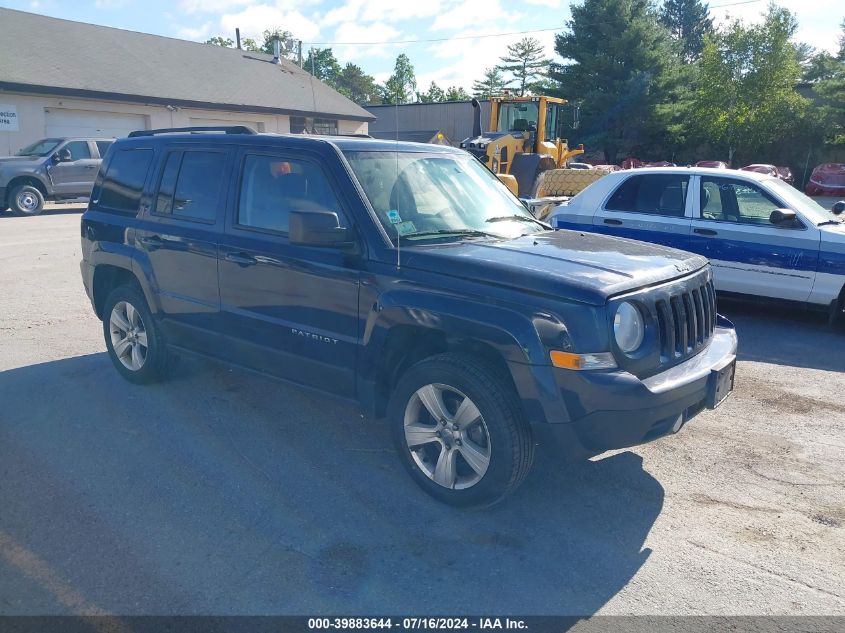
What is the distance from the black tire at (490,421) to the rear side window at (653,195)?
5.46 m

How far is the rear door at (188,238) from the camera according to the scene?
5043mm

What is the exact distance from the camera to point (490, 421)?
3721 mm

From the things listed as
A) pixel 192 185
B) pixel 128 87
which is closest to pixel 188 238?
pixel 192 185

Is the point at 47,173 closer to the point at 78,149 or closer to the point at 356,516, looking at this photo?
the point at 78,149

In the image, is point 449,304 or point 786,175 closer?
point 449,304

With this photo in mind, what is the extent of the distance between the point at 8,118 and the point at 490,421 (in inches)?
991

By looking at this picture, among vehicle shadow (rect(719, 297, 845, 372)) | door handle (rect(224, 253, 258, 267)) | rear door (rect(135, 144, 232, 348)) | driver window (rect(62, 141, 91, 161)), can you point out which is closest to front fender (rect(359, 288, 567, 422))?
door handle (rect(224, 253, 258, 267))

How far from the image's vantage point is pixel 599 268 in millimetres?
3922

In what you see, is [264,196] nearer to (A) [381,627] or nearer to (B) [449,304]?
(B) [449,304]

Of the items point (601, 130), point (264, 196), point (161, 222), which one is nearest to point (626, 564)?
point (264, 196)

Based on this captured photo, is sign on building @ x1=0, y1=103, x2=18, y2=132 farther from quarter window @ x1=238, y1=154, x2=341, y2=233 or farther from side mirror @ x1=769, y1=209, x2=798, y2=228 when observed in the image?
side mirror @ x1=769, y1=209, x2=798, y2=228

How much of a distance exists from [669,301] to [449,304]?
47.0 inches

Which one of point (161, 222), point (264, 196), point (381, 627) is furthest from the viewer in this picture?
point (161, 222)

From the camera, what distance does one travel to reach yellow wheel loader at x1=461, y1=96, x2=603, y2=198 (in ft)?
52.9
